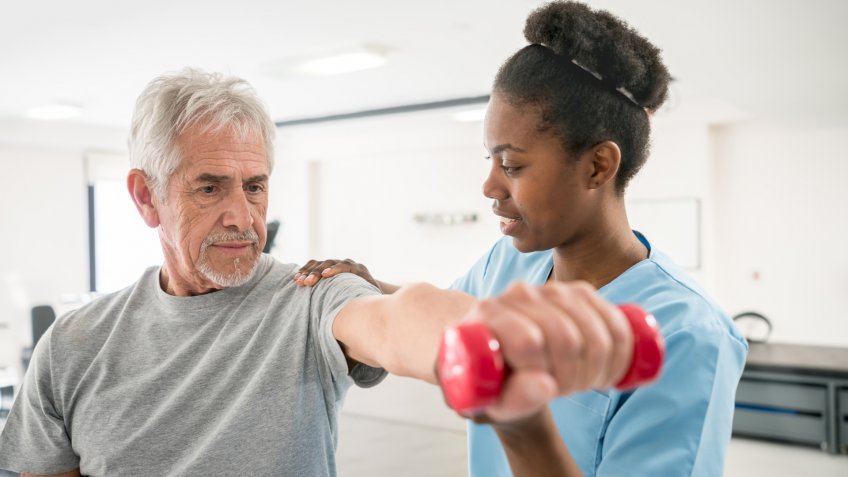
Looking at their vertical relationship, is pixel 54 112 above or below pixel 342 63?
below

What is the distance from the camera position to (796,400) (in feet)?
17.7

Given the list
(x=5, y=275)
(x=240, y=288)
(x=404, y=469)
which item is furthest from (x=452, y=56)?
(x=5, y=275)

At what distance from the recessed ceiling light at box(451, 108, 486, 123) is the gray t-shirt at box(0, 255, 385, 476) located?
243 inches

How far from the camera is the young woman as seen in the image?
3.41 ft

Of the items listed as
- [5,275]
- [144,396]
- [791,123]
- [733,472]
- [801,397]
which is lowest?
[733,472]

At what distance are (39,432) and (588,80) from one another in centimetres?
118

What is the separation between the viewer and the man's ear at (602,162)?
126 centimetres

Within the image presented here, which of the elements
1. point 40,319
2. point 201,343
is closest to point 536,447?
point 201,343

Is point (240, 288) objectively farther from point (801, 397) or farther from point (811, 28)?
point (801, 397)

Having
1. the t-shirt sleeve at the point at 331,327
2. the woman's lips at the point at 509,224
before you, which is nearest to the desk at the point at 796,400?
the woman's lips at the point at 509,224

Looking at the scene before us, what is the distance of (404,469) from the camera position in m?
4.50

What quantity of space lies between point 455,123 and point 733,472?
5.10 metres

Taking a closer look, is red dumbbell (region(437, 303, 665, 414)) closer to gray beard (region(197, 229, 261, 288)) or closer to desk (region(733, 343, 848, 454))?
gray beard (region(197, 229, 261, 288))

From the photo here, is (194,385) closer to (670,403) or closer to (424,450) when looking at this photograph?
(670,403)
